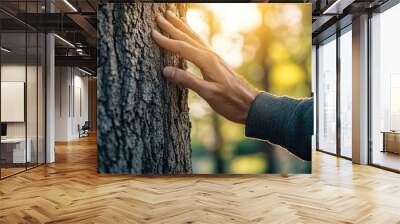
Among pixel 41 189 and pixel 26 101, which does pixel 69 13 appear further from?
pixel 41 189

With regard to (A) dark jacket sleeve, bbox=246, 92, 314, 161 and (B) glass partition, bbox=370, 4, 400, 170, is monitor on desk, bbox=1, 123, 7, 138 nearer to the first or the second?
(A) dark jacket sleeve, bbox=246, 92, 314, 161

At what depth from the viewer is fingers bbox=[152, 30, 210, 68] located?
237 inches

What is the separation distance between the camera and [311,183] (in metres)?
5.77

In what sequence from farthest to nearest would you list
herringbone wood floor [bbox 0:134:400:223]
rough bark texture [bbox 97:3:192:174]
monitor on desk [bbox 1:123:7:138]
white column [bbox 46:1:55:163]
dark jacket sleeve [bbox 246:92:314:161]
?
1. white column [bbox 46:1:55:163]
2. monitor on desk [bbox 1:123:7:138]
3. rough bark texture [bbox 97:3:192:174]
4. dark jacket sleeve [bbox 246:92:314:161]
5. herringbone wood floor [bbox 0:134:400:223]

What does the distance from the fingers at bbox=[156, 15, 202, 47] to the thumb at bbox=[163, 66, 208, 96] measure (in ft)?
1.61

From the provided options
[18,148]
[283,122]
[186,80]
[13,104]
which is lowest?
[18,148]

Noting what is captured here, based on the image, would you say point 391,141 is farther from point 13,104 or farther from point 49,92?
point 13,104

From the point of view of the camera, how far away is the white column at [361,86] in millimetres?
7973

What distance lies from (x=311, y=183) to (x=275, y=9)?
2.77 m

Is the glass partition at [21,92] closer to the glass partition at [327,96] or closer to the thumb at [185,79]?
the thumb at [185,79]

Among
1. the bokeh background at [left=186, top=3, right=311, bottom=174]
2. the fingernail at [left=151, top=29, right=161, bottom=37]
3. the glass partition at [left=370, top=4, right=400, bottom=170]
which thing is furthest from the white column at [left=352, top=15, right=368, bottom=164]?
the fingernail at [left=151, top=29, right=161, bottom=37]

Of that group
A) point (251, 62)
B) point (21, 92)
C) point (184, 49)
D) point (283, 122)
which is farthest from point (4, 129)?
point (283, 122)

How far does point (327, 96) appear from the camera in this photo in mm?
10633

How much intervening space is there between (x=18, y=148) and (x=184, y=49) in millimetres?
3748
